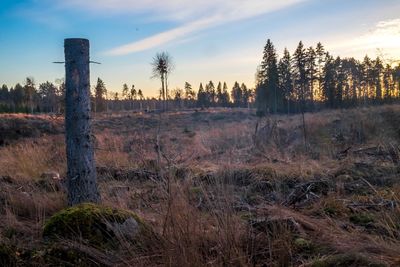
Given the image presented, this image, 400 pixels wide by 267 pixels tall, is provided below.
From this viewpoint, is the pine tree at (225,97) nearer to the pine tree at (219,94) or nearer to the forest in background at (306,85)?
the pine tree at (219,94)

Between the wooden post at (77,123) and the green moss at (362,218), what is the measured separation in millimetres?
3318

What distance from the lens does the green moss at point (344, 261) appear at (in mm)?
2445

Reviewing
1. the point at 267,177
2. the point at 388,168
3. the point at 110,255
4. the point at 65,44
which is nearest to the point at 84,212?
the point at 110,255

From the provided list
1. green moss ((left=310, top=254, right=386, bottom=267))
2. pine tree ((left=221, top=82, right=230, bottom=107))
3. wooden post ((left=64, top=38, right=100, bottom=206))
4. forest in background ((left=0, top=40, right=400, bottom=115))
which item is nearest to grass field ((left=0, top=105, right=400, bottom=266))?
green moss ((left=310, top=254, right=386, bottom=267))

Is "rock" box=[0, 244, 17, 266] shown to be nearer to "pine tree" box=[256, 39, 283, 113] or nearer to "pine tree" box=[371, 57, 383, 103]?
"pine tree" box=[256, 39, 283, 113]

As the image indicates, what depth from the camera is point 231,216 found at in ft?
9.40

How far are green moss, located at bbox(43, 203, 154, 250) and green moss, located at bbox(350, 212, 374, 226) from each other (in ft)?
7.44

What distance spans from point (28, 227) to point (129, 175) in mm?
3895

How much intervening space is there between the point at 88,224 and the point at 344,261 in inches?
89.3

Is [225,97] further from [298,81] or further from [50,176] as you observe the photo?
[50,176]

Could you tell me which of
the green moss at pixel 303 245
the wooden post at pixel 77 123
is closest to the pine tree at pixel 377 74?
the wooden post at pixel 77 123

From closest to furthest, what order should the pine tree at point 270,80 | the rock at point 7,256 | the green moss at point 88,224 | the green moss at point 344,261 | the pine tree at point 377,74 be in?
the green moss at point 344,261 < the rock at point 7,256 < the green moss at point 88,224 < the pine tree at point 270,80 < the pine tree at point 377,74

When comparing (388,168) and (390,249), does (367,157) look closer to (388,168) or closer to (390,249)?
(388,168)

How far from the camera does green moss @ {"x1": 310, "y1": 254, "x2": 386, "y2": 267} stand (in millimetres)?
2445
